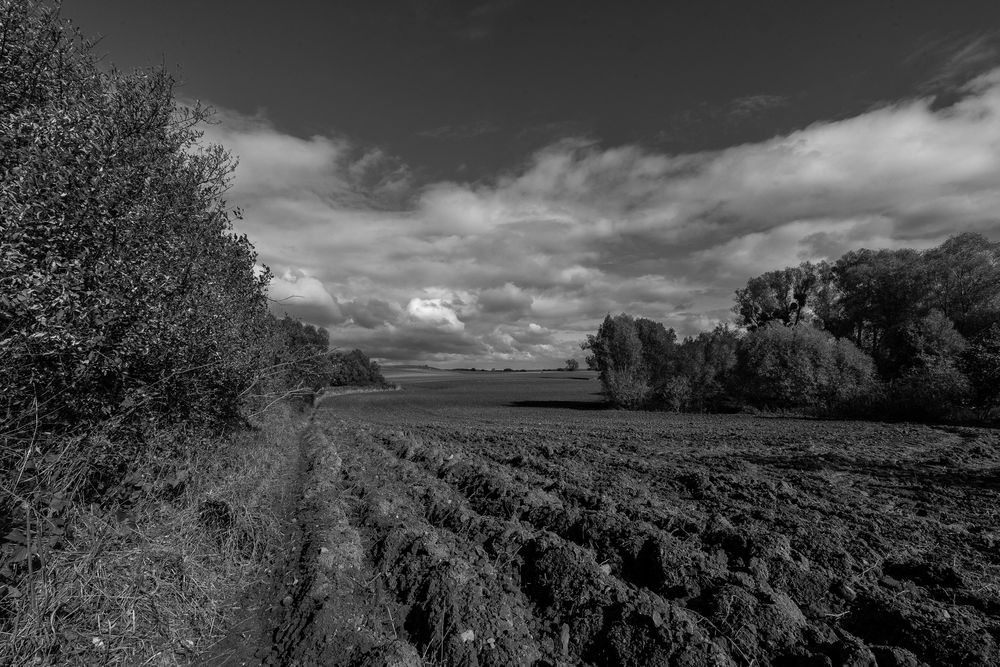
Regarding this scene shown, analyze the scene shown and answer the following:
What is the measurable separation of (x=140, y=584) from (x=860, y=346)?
5146cm

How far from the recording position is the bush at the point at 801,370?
34125 millimetres

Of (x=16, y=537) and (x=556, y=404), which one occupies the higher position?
(x=16, y=537)

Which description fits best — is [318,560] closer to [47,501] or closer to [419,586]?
[419,586]

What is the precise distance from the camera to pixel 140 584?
4770 millimetres

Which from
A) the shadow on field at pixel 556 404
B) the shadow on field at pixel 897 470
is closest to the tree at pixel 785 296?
the shadow on field at pixel 556 404

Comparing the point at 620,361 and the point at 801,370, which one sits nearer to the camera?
the point at 801,370

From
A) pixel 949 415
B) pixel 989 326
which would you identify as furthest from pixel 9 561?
pixel 989 326

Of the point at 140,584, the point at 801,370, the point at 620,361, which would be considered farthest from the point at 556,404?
the point at 140,584

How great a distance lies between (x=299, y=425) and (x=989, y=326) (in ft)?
141

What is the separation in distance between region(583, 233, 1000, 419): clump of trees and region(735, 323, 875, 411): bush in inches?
3.1

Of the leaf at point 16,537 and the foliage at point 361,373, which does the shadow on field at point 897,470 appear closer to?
the leaf at point 16,537

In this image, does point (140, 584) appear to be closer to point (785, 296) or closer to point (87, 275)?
point (87, 275)

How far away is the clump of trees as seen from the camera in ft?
90.5

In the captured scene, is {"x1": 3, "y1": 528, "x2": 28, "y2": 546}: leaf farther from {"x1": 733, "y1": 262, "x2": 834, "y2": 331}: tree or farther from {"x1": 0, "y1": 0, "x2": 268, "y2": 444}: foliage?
{"x1": 733, "y1": 262, "x2": 834, "y2": 331}: tree
